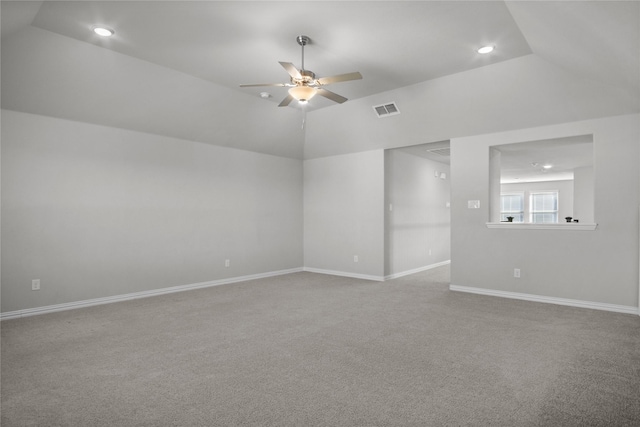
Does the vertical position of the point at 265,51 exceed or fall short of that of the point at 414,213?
it exceeds it

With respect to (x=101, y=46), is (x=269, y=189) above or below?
below

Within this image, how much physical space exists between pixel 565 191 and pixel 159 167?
42.8 ft

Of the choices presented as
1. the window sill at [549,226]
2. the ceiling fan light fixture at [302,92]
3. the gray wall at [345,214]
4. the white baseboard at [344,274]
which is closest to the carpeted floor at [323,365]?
the window sill at [549,226]

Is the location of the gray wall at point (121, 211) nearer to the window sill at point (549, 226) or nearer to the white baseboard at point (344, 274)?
the white baseboard at point (344, 274)

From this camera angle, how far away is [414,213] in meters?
7.79

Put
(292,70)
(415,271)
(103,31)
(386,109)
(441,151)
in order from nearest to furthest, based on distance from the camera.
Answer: (292,70) → (103,31) → (386,109) → (441,151) → (415,271)

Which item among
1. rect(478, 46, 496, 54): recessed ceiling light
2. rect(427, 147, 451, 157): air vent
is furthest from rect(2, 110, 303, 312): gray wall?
rect(478, 46, 496, 54): recessed ceiling light

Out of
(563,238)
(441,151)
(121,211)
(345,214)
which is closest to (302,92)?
(121,211)

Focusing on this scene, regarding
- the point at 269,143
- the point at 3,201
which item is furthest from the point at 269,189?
the point at 3,201

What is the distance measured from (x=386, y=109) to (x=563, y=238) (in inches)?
125

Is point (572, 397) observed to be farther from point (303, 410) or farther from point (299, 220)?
point (299, 220)

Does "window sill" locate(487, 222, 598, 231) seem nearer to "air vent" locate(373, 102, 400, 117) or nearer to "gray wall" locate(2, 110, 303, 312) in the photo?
"air vent" locate(373, 102, 400, 117)

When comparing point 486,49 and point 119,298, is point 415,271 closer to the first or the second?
point 486,49

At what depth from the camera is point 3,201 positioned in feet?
14.0
